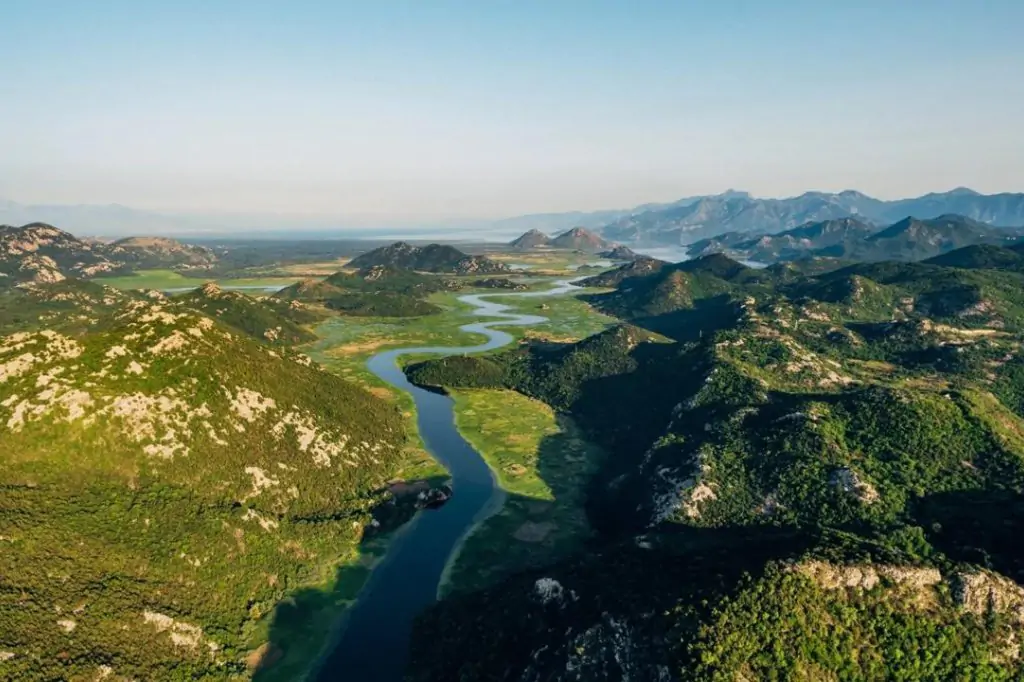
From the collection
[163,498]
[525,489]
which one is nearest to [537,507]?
[525,489]

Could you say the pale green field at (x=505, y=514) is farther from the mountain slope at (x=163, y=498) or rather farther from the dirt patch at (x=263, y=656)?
the mountain slope at (x=163, y=498)

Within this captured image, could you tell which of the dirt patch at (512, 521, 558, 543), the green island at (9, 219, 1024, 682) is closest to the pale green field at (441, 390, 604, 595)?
the dirt patch at (512, 521, 558, 543)

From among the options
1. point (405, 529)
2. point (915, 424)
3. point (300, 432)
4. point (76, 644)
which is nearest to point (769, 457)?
point (915, 424)

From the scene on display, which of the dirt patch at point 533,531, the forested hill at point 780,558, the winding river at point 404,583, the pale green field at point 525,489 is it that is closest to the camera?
the forested hill at point 780,558

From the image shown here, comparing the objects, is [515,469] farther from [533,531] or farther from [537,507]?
[533,531]

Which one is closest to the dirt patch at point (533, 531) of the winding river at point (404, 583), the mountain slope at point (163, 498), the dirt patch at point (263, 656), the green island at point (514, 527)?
the green island at point (514, 527)

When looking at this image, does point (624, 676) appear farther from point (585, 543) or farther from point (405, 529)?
point (405, 529)

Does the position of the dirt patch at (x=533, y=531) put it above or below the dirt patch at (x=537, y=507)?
below
